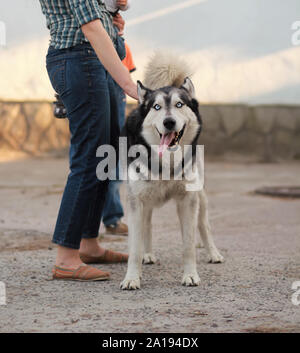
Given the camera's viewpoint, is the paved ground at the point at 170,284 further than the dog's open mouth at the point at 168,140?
No

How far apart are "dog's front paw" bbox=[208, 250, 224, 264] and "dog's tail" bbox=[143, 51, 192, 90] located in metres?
1.01

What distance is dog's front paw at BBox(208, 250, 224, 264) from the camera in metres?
3.35

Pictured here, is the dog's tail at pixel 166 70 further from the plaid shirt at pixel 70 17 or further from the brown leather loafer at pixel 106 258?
the brown leather loafer at pixel 106 258

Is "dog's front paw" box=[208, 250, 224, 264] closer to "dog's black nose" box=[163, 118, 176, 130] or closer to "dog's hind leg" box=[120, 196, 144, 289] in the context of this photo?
"dog's hind leg" box=[120, 196, 144, 289]

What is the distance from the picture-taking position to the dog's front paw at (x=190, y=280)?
2.81 m

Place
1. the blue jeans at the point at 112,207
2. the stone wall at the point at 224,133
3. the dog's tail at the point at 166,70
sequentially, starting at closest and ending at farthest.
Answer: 1. the dog's tail at the point at 166,70
2. the blue jeans at the point at 112,207
3. the stone wall at the point at 224,133

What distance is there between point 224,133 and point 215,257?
6439 mm

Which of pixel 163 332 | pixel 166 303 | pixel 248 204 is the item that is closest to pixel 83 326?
pixel 163 332

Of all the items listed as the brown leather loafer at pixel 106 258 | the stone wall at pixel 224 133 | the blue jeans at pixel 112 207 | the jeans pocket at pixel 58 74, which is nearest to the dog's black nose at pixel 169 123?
the jeans pocket at pixel 58 74

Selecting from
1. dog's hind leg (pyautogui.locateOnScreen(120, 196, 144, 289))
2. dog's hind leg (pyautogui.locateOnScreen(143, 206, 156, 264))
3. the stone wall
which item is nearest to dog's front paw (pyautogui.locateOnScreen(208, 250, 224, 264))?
dog's hind leg (pyautogui.locateOnScreen(143, 206, 156, 264))

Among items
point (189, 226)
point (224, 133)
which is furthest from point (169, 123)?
point (224, 133)

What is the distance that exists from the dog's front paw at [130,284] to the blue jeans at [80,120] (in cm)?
32

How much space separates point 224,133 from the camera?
31.6 ft
